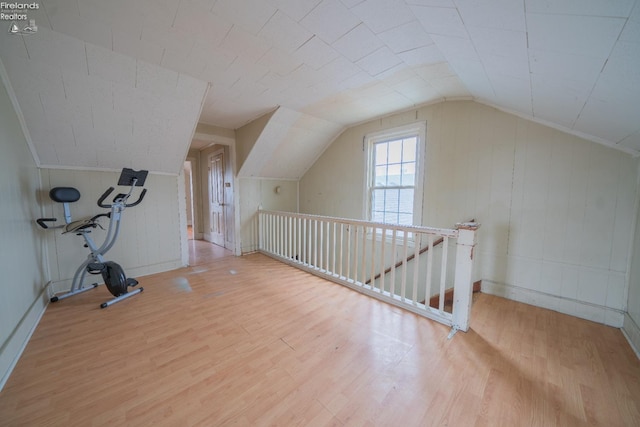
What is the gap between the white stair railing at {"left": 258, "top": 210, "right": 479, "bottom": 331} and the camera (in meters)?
1.88

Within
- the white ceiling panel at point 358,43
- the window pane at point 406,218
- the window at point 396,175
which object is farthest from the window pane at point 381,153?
the white ceiling panel at point 358,43

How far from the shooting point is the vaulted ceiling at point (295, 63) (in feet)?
3.53

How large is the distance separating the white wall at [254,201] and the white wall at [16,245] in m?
2.38

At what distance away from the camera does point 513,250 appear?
2.51 meters

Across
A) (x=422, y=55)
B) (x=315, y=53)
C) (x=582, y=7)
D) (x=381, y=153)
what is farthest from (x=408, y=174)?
(x=582, y=7)

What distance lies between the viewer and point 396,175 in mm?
3480

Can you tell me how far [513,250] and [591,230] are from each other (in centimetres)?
62

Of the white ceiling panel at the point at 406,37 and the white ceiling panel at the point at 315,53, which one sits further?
the white ceiling panel at the point at 315,53

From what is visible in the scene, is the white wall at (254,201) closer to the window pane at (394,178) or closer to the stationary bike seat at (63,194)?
the window pane at (394,178)

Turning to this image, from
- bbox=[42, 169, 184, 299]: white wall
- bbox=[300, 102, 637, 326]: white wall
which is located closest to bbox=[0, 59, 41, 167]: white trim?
bbox=[42, 169, 184, 299]: white wall

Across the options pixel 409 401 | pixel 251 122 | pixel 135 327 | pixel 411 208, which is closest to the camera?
pixel 409 401

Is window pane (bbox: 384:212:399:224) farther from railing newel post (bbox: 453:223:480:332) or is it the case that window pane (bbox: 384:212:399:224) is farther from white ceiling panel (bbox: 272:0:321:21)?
white ceiling panel (bbox: 272:0:321:21)

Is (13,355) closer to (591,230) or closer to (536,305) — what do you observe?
(536,305)

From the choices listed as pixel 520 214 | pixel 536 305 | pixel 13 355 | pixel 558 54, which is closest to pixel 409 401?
pixel 558 54
